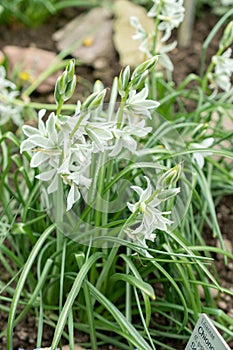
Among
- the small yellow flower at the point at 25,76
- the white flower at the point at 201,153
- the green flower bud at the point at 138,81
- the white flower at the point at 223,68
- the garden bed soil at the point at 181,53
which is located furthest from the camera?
the small yellow flower at the point at 25,76

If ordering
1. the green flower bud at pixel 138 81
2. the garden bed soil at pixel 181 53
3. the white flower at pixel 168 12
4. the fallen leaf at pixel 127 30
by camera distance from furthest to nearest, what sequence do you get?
1. the fallen leaf at pixel 127 30
2. the garden bed soil at pixel 181 53
3. the white flower at pixel 168 12
4. the green flower bud at pixel 138 81

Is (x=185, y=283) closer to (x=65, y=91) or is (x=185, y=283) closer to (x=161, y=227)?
(x=161, y=227)

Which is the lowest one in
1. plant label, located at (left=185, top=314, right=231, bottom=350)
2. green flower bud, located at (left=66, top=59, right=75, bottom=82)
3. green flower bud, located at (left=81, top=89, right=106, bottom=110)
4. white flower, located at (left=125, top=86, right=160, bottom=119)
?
plant label, located at (left=185, top=314, right=231, bottom=350)

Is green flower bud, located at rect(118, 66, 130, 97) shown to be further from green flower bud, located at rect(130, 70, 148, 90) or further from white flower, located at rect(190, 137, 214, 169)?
white flower, located at rect(190, 137, 214, 169)

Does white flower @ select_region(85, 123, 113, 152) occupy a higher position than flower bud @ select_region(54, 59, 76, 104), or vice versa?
flower bud @ select_region(54, 59, 76, 104)

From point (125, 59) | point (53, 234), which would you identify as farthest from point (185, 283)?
point (125, 59)

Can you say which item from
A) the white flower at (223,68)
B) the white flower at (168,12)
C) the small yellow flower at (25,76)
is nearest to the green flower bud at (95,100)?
the white flower at (168,12)

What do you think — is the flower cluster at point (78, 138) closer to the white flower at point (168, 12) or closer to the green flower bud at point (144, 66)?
the green flower bud at point (144, 66)

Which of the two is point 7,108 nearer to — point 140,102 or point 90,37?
point 140,102

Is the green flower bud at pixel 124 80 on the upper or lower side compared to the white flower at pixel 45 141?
upper

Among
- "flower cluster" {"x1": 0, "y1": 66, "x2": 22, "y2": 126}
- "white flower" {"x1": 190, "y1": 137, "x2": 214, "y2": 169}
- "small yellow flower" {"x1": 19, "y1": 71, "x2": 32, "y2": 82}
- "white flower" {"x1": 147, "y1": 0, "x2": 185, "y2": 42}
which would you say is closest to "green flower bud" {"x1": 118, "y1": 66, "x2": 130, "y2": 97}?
"white flower" {"x1": 190, "y1": 137, "x2": 214, "y2": 169}
